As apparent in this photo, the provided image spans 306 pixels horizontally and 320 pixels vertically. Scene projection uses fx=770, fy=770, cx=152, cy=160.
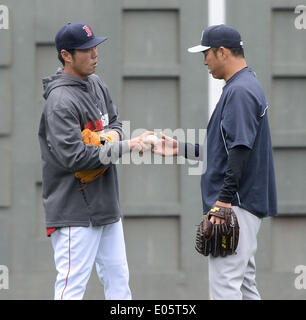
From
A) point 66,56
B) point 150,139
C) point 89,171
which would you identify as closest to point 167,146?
point 150,139

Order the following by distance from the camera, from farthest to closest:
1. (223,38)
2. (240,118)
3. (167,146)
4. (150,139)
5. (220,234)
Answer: (167,146) → (150,139) → (223,38) → (220,234) → (240,118)

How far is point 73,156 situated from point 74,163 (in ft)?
0.12

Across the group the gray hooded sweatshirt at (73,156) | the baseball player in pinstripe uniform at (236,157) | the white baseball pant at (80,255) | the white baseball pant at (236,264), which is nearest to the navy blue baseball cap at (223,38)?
the baseball player in pinstripe uniform at (236,157)

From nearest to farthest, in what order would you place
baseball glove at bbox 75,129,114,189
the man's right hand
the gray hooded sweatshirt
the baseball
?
1. the gray hooded sweatshirt
2. baseball glove at bbox 75,129,114,189
3. the baseball
4. the man's right hand

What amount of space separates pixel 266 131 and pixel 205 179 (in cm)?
42

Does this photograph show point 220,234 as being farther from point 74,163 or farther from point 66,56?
point 66,56

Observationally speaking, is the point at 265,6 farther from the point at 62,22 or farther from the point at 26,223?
the point at 26,223

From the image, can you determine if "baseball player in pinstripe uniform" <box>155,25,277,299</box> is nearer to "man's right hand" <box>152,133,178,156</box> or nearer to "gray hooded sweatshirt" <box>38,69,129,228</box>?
"man's right hand" <box>152,133,178,156</box>

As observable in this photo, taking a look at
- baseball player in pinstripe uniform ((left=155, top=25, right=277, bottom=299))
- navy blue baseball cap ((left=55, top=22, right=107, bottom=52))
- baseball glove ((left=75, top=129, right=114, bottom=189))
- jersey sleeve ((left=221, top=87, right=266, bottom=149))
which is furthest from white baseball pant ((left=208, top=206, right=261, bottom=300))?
navy blue baseball cap ((left=55, top=22, right=107, bottom=52))

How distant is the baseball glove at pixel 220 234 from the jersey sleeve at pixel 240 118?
1.18 ft

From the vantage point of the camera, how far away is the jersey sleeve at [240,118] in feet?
13.1

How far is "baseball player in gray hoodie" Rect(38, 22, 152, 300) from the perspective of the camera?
163 inches

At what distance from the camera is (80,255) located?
425 centimetres

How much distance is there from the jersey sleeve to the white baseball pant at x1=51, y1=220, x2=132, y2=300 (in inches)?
36.2
